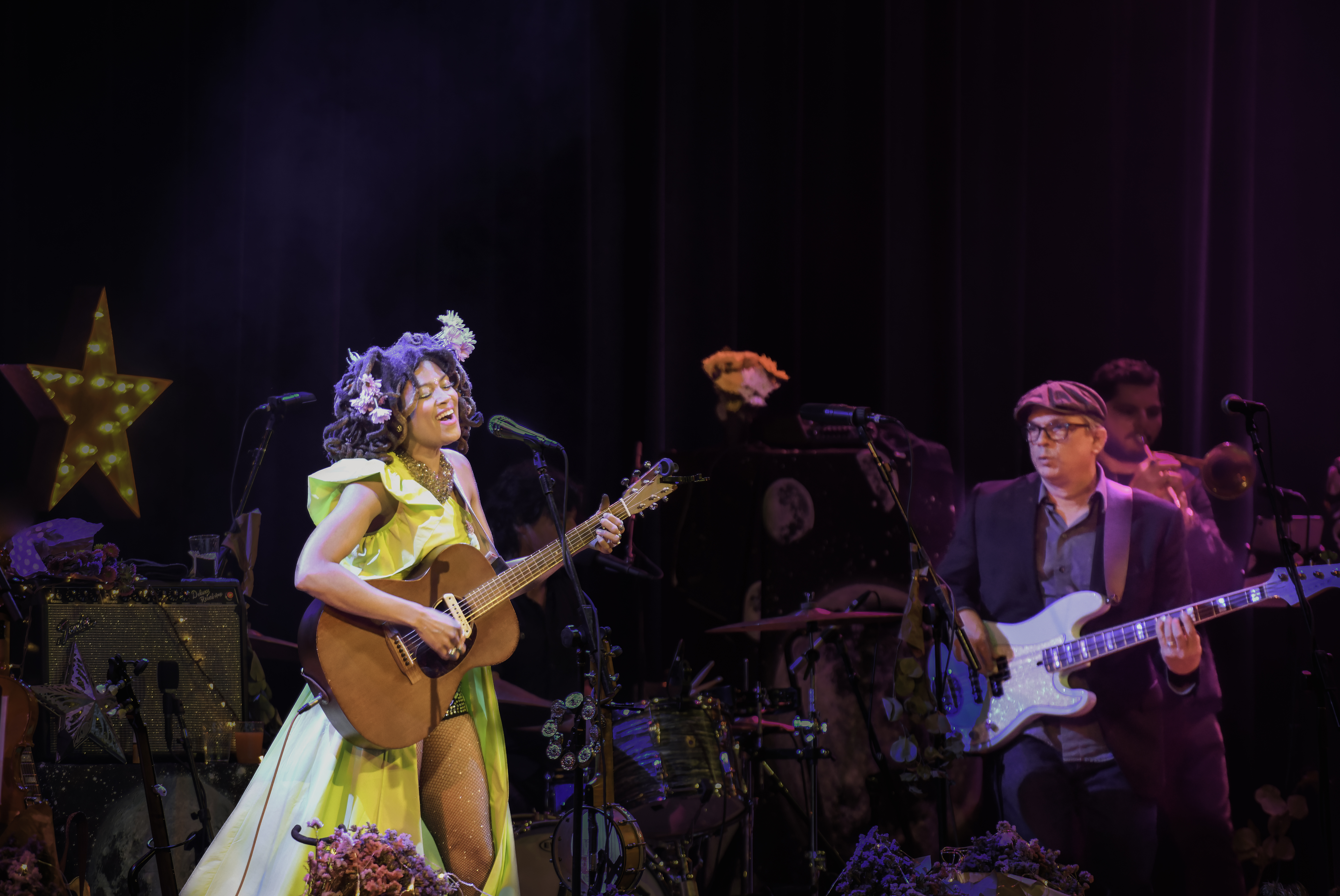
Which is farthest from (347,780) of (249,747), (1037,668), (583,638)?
(1037,668)

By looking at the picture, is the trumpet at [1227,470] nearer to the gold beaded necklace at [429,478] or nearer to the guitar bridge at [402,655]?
the gold beaded necklace at [429,478]

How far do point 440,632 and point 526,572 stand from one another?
0.34 metres

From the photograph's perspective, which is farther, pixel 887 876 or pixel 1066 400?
pixel 1066 400

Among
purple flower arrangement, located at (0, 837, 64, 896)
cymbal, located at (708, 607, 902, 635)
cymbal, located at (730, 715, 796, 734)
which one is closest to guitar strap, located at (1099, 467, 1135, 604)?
cymbal, located at (708, 607, 902, 635)

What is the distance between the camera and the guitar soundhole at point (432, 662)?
3268 mm

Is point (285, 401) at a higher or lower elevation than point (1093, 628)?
higher

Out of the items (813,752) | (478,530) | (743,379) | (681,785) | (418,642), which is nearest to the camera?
(418,642)

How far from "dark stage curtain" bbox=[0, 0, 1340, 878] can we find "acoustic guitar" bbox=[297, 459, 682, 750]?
2113 mm

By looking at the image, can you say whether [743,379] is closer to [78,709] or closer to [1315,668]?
[1315,668]

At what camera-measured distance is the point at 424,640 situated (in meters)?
3.25

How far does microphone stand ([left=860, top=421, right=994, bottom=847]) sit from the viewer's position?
4320 mm

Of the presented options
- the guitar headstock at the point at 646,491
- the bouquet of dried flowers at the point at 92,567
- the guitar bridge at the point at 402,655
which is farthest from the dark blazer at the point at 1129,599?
the bouquet of dried flowers at the point at 92,567

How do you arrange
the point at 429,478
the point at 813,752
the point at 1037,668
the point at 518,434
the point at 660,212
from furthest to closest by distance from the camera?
the point at 660,212 → the point at 1037,668 → the point at 813,752 → the point at 429,478 → the point at 518,434

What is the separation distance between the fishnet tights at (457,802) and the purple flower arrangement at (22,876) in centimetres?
97
